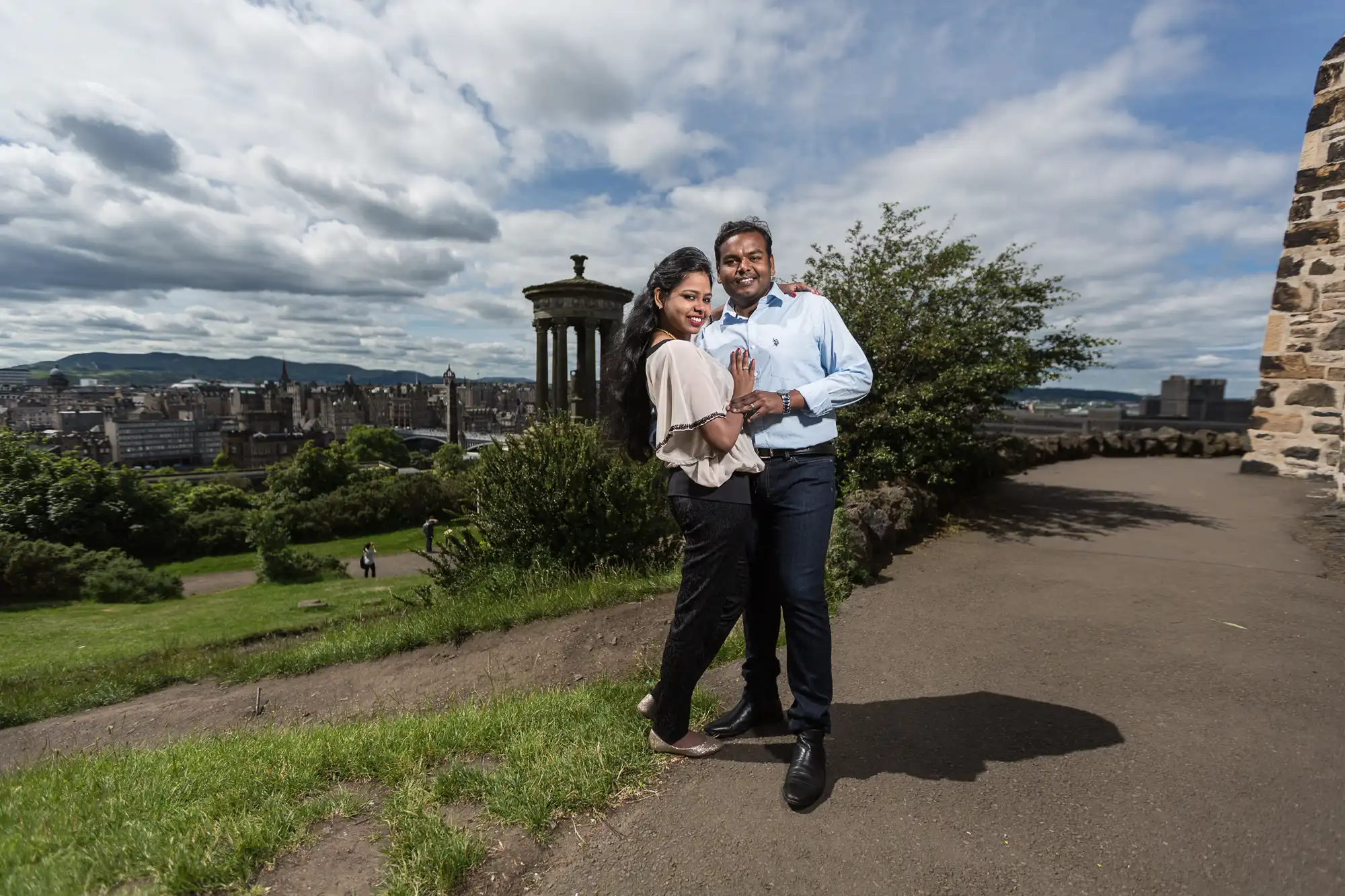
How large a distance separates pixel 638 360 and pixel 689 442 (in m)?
0.45

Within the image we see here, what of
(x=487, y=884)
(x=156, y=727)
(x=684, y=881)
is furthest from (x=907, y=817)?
(x=156, y=727)

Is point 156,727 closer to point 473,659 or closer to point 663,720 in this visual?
point 473,659

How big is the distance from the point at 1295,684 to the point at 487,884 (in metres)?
4.08

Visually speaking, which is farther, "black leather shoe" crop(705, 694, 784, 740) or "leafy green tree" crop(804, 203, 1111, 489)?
"leafy green tree" crop(804, 203, 1111, 489)

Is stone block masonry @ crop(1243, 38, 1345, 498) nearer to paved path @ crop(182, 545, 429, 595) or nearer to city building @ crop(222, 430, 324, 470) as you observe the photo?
paved path @ crop(182, 545, 429, 595)

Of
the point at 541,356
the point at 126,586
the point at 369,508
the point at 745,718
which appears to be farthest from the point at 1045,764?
the point at 369,508

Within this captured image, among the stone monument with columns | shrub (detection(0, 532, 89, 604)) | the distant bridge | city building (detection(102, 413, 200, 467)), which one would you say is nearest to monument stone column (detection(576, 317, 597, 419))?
the stone monument with columns

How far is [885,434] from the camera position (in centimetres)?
802

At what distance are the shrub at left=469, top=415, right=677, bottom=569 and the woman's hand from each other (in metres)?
5.19

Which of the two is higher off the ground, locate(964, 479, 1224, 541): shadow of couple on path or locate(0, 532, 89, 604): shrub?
locate(964, 479, 1224, 541): shadow of couple on path

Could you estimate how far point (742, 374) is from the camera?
2.50 metres

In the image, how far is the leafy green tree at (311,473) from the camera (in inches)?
1713

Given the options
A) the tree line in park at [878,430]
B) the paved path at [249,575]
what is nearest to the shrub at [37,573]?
the paved path at [249,575]

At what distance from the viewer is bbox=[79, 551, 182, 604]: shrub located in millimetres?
20234
